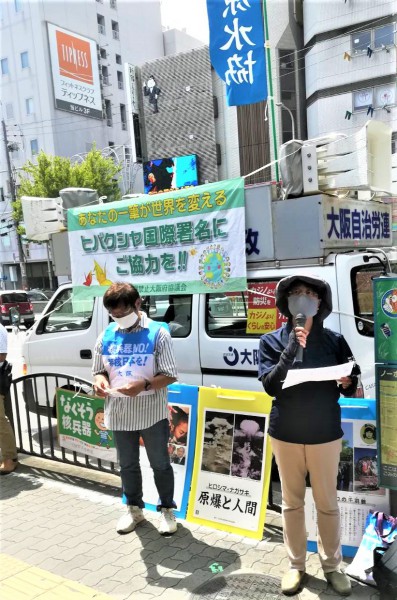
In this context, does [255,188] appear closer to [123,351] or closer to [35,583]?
[123,351]

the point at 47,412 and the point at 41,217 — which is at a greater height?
→ the point at 41,217

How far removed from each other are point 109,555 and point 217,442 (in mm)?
1020

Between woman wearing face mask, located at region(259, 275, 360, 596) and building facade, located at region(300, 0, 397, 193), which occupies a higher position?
building facade, located at region(300, 0, 397, 193)

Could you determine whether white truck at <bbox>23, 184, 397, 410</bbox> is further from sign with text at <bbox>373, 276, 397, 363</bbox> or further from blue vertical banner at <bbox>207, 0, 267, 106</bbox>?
blue vertical banner at <bbox>207, 0, 267, 106</bbox>

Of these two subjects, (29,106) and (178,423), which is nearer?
(178,423)

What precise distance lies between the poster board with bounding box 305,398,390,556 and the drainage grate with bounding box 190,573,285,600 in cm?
44

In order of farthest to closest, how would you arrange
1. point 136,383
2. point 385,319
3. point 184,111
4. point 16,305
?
1. point 184,111
2. point 16,305
3. point 136,383
4. point 385,319

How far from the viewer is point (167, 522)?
131 inches

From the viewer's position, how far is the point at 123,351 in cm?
319

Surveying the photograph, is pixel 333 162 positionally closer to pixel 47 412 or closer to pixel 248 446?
pixel 248 446

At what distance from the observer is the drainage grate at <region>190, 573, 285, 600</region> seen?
262cm

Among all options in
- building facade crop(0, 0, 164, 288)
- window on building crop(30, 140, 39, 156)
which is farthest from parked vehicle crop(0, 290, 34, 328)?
window on building crop(30, 140, 39, 156)

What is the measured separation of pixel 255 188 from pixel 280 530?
2.60 m

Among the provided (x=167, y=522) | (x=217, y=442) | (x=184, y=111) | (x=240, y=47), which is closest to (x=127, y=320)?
(x=217, y=442)
